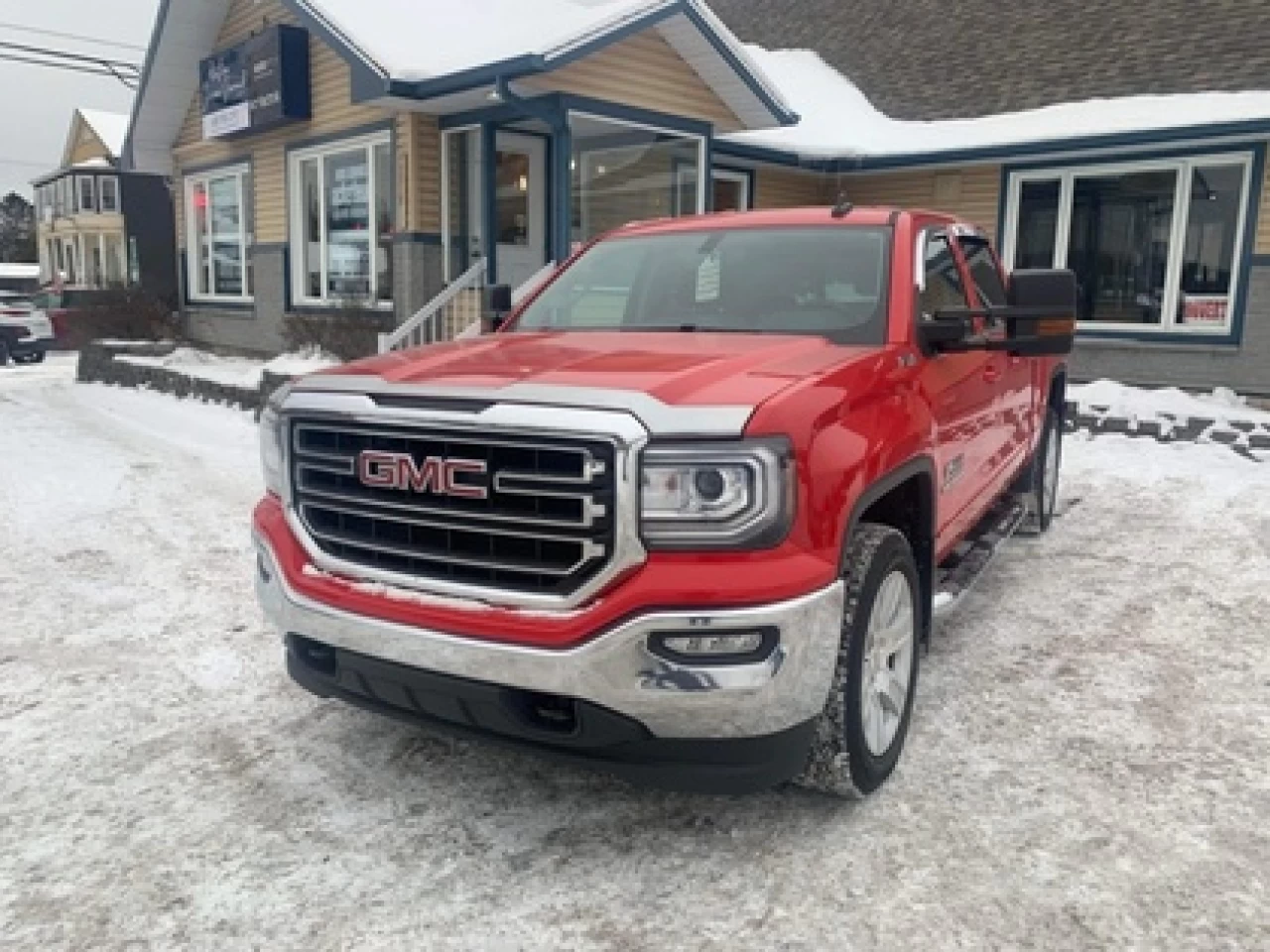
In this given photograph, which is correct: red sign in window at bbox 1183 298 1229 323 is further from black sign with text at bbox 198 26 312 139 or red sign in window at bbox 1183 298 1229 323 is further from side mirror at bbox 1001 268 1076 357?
black sign with text at bbox 198 26 312 139

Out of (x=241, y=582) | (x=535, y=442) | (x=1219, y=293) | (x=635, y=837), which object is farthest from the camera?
(x=1219, y=293)

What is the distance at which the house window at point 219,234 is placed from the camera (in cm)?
1566

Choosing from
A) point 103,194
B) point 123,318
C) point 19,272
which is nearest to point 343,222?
point 123,318

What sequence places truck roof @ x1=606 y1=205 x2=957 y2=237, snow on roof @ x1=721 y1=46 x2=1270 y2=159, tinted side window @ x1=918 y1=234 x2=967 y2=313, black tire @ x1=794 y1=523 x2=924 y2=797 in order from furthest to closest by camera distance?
snow on roof @ x1=721 y1=46 x2=1270 y2=159 < truck roof @ x1=606 y1=205 x2=957 y2=237 < tinted side window @ x1=918 y1=234 x2=967 y2=313 < black tire @ x1=794 y1=523 x2=924 y2=797

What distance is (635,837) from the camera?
9.50 feet

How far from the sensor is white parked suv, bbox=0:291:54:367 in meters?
20.2

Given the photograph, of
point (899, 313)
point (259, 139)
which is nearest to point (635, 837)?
point (899, 313)

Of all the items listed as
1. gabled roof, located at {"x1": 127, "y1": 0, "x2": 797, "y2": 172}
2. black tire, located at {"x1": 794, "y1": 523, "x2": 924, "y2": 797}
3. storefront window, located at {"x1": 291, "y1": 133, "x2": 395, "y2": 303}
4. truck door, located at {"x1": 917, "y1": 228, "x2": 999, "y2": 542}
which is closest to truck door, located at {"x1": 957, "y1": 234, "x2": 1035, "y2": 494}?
truck door, located at {"x1": 917, "y1": 228, "x2": 999, "y2": 542}

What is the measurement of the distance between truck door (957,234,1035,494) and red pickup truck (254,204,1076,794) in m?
1.04

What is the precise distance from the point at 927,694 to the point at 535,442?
2127mm

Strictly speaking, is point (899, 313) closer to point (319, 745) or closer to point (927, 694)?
point (927, 694)

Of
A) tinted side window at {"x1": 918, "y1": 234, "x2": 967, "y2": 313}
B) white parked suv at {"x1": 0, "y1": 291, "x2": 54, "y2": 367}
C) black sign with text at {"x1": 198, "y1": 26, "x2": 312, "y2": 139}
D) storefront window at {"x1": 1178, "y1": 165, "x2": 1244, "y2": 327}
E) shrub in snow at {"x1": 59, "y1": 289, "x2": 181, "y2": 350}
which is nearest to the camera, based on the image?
tinted side window at {"x1": 918, "y1": 234, "x2": 967, "y2": 313}

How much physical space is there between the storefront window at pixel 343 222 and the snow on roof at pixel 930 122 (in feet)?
14.8

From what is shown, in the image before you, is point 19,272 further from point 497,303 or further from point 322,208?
point 497,303
